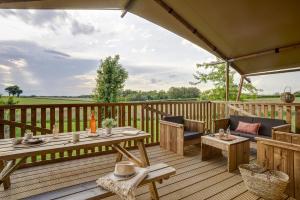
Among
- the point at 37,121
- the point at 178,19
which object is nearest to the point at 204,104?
the point at 178,19

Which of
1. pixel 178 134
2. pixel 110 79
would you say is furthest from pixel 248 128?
pixel 110 79

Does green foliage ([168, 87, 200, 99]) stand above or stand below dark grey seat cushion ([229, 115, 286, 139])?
above

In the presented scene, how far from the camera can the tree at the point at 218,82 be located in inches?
405

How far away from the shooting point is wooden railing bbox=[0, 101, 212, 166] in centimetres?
339

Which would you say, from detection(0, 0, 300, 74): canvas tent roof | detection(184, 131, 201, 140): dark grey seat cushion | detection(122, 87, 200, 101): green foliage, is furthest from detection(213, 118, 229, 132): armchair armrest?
Result: detection(122, 87, 200, 101): green foliage

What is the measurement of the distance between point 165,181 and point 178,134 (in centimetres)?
145

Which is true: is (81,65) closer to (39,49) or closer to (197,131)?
(39,49)

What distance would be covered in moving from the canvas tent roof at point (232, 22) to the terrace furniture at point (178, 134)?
2.44m

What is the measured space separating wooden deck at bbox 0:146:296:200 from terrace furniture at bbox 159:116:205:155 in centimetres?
31

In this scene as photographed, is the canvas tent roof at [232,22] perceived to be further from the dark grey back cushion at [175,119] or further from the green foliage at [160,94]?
the green foliage at [160,94]

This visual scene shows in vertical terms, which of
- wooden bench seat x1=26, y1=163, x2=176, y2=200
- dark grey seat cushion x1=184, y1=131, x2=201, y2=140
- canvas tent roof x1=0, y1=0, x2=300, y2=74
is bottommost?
dark grey seat cushion x1=184, y1=131, x2=201, y2=140

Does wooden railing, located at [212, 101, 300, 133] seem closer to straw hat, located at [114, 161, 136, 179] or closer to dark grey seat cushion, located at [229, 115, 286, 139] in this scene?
dark grey seat cushion, located at [229, 115, 286, 139]

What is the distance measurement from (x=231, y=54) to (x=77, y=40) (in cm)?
631

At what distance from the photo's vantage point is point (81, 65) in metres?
11.5
